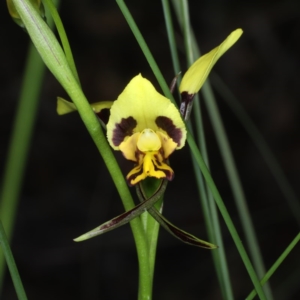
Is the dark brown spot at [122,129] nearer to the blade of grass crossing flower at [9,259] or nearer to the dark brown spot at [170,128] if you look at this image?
the dark brown spot at [170,128]

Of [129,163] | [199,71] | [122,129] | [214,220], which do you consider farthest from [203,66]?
[129,163]

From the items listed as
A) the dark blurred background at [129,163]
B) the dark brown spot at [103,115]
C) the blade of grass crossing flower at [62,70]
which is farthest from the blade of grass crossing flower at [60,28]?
the dark blurred background at [129,163]

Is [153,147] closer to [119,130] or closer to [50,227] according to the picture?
[119,130]

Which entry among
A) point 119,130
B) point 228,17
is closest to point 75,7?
point 228,17

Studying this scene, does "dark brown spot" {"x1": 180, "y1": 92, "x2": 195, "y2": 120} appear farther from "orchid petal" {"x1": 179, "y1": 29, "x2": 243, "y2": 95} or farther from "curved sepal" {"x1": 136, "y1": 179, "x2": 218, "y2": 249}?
"curved sepal" {"x1": 136, "y1": 179, "x2": 218, "y2": 249}

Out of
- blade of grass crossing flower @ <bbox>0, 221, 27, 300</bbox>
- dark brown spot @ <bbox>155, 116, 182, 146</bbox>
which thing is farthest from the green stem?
blade of grass crossing flower @ <bbox>0, 221, 27, 300</bbox>
